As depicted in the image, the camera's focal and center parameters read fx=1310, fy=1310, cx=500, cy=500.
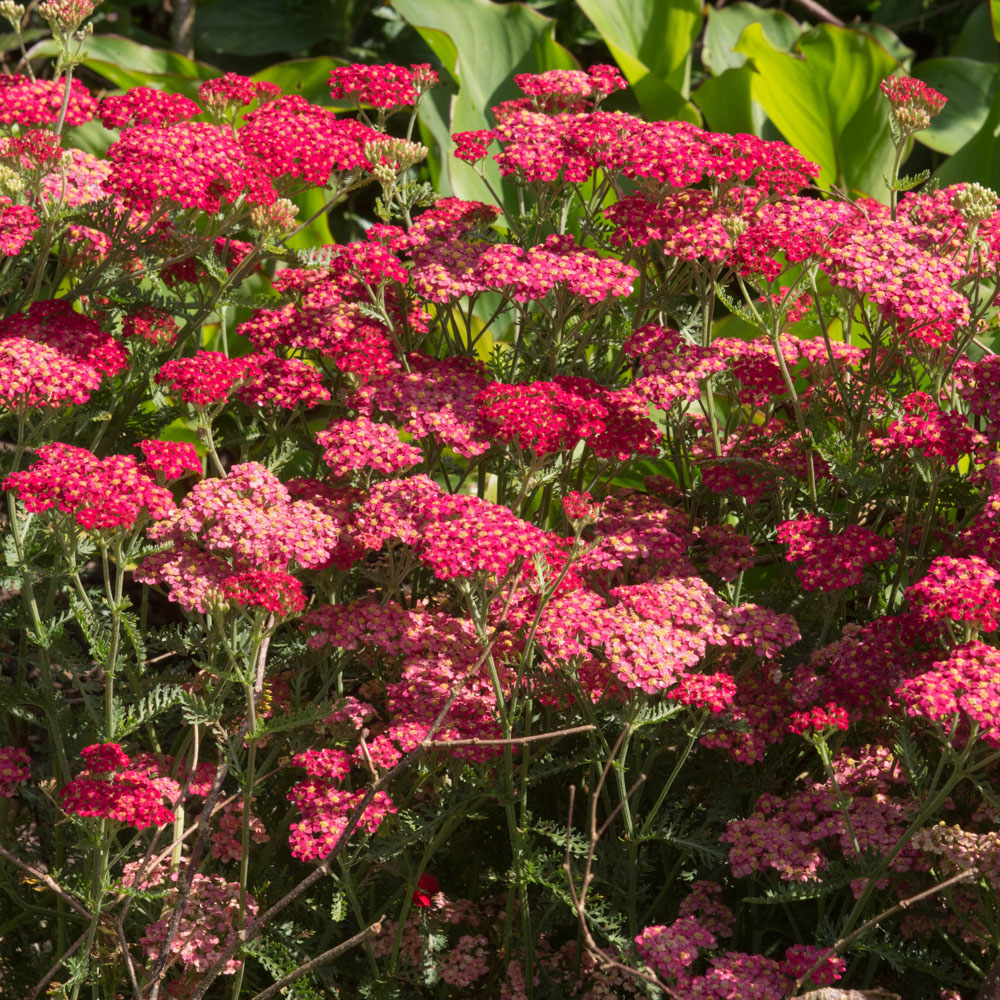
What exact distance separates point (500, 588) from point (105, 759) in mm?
855

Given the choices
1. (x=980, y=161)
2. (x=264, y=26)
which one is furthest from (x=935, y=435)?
(x=264, y=26)

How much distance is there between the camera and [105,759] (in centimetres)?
247

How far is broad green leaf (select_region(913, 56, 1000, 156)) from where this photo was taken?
6664mm

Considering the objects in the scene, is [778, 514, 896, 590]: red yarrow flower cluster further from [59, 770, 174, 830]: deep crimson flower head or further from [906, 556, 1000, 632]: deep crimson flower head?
[59, 770, 174, 830]: deep crimson flower head

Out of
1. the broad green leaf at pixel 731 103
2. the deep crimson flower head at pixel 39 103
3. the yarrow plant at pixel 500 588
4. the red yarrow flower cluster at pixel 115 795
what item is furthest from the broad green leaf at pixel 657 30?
the red yarrow flower cluster at pixel 115 795

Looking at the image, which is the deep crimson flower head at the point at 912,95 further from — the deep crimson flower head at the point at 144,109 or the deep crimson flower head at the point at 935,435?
the deep crimson flower head at the point at 144,109

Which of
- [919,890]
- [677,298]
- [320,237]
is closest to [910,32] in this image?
[320,237]

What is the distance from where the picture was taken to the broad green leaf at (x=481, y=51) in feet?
18.6

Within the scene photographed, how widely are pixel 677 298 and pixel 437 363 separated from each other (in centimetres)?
77

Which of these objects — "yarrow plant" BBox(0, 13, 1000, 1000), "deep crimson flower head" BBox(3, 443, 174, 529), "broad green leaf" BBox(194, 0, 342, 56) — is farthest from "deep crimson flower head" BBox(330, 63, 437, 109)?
"broad green leaf" BBox(194, 0, 342, 56)

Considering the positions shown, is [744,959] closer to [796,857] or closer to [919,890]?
[796,857]

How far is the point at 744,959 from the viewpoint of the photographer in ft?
8.48

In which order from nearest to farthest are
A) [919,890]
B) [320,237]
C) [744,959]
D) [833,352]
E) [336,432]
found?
1. [744,959]
2. [919,890]
3. [336,432]
4. [833,352]
5. [320,237]

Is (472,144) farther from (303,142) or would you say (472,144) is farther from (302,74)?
(302,74)
